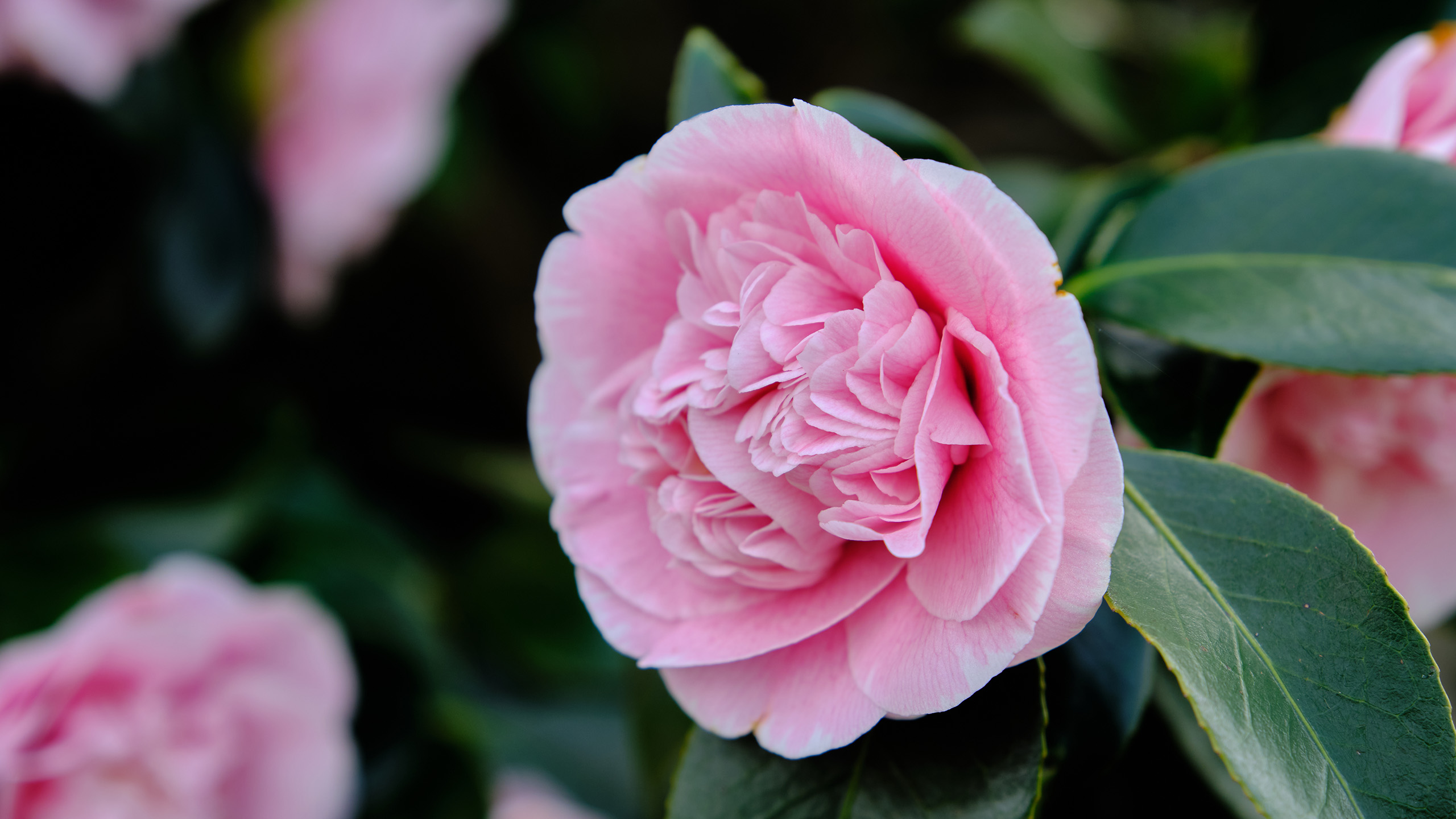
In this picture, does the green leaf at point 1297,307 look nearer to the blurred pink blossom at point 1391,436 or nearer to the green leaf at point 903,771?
the blurred pink blossom at point 1391,436

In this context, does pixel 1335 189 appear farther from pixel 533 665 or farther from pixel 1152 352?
pixel 533 665

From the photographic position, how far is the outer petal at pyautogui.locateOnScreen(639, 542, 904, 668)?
0.41 m

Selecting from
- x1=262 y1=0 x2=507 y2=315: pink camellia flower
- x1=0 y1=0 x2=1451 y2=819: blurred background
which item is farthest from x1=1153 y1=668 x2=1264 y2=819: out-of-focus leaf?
x1=262 y1=0 x2=507 y2=315: pink camellia flower

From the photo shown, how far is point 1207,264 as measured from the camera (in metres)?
0.53

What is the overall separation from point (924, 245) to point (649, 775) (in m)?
0.59

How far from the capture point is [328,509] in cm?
106

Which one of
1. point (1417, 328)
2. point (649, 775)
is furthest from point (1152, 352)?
point (649, 775)

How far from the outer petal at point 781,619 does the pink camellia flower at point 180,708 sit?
0.44 m

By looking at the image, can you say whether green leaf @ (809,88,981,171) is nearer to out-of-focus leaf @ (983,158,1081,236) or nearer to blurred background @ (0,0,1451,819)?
blurred background @ (0,0,1451,819)

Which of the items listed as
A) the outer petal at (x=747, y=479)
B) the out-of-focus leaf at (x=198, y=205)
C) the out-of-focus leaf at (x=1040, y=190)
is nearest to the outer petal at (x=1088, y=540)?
the outer petal at (x=747, y=479)

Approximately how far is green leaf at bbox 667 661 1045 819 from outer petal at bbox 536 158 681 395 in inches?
8.2

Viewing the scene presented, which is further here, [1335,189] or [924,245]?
[1335,189]

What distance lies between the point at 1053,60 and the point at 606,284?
27.8 inches

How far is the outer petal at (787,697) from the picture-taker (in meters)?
0.40
